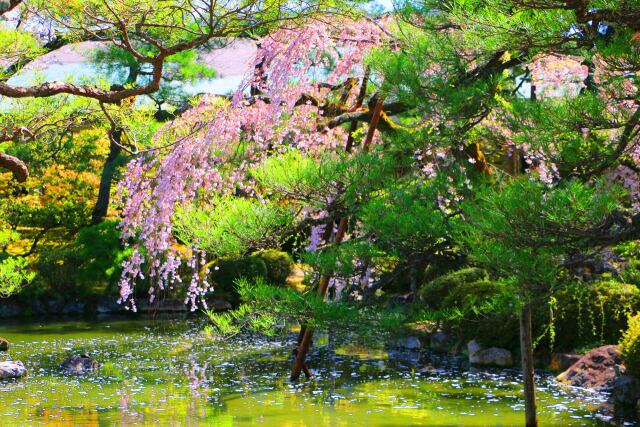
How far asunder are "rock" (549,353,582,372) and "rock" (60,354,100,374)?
605 centimetres

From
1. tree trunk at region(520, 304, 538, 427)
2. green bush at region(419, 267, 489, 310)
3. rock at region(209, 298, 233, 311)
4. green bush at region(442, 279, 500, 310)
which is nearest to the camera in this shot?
tree trunk at region(520, 304, 538, 427)

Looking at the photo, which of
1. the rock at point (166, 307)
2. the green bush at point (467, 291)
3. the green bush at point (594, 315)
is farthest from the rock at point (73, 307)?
the green bush at point (594, 315)

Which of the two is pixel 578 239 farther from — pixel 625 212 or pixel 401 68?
pixel 401 68

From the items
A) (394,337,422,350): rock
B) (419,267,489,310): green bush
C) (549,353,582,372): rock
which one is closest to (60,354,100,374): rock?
(394,337,422,350): rock

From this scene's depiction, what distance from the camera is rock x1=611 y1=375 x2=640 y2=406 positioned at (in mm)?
8539

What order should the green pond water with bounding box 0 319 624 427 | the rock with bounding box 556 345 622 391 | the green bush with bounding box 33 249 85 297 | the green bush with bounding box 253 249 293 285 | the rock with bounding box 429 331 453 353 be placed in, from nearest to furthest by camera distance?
1. the green pond water with bounding box 0 319 624 427
2. the rock with bounding box 556 345 622 391
3. the rock with bounding box 429 331 453 353
4. the green bush with bounding box 33 249 85 297
5. the green bush with bounding box 253 249 293 285

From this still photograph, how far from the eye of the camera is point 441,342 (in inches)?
491

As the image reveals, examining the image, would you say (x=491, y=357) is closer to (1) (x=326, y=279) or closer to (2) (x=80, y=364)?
(1) (x=326, y=279)

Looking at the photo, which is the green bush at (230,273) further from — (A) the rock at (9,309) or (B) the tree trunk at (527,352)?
(B) the tree trunk at (527,352)

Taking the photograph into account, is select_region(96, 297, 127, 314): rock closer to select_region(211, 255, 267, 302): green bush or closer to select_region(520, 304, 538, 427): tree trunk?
select_region(211, 255, 267, 302): green bush

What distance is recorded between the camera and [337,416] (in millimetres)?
8281

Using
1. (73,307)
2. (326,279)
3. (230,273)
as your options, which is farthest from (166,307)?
(326,279)

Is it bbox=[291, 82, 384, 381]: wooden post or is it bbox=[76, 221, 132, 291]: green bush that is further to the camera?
bbox=[76, 221, 132, 291]: green bush

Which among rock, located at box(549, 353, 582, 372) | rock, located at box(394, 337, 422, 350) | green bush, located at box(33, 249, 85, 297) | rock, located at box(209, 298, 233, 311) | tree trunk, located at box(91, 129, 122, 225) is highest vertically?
tree trunk, located at box(91, 129, 122, 225)
